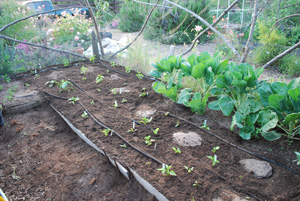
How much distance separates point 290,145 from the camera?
73.9 inches

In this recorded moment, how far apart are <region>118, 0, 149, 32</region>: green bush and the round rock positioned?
7.05 m

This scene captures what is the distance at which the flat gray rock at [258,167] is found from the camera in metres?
1.64

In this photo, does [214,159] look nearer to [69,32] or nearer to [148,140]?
[148,140]

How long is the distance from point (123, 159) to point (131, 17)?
7782mm

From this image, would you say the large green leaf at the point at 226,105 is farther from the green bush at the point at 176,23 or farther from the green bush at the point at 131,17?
the green bush at the point at 131,17

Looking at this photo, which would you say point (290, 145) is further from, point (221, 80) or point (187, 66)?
point (187, 66)

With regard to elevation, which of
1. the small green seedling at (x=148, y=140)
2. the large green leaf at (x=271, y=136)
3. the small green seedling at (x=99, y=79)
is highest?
the large green leaf at (x=271, y=136)

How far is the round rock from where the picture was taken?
200 cm

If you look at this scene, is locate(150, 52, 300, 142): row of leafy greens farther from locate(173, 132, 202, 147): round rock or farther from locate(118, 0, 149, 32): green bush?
locate(118, 0, 149, 32): green bush

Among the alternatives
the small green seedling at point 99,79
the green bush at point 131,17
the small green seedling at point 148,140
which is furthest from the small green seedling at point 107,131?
the green bush at point 131,17

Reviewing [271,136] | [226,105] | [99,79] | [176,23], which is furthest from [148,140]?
[176,23]

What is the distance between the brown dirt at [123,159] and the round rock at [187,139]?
46mm

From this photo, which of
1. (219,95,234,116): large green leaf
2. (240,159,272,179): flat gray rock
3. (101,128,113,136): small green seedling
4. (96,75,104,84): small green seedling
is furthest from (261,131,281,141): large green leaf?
(96,75,104,84): small green seedling

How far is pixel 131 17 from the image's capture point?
28.4 feet
